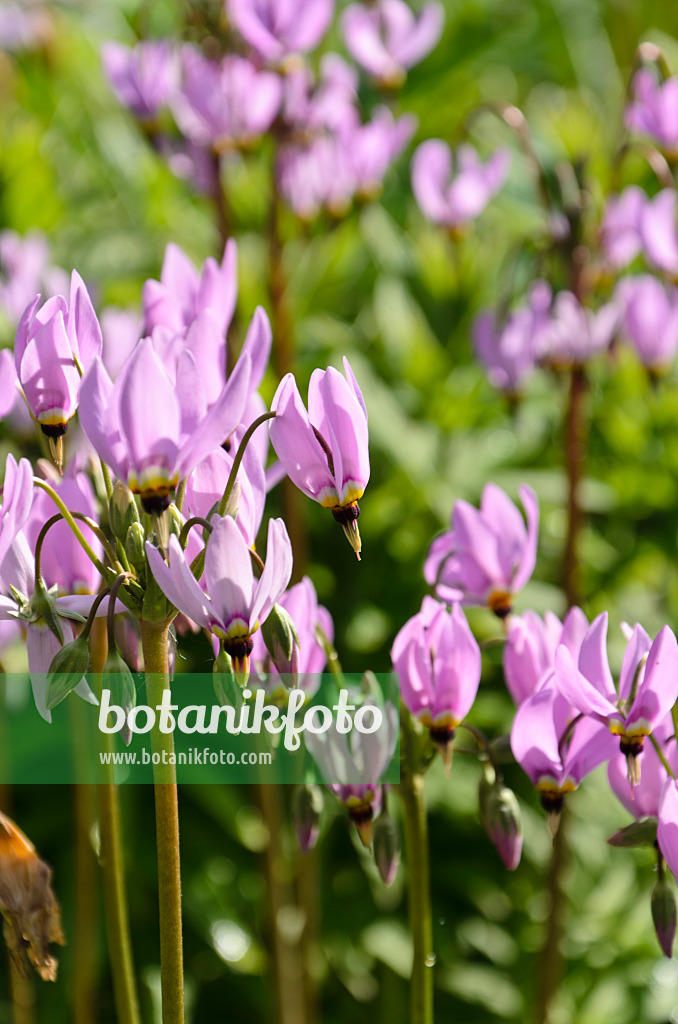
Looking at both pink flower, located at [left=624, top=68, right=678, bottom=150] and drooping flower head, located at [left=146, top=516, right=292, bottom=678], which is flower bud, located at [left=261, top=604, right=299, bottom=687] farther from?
pink flower, located at [left=624, top=68, right=678, bottom=150]

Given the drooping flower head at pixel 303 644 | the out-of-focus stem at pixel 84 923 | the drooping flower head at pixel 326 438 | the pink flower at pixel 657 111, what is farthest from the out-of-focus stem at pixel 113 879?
→ the pink flower at pixel 657 111

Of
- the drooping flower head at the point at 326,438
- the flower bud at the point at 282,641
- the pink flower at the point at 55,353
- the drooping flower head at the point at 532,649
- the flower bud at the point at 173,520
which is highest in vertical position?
the pink flower at the point at 55,353

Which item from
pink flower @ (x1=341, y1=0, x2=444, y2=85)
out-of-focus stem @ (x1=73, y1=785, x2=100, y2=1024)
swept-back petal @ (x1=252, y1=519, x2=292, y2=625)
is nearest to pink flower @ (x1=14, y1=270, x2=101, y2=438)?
swept-back petal @ (x1=252, y1=519, x2=292, y2=625)

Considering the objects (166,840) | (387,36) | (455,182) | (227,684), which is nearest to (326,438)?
(227,684)

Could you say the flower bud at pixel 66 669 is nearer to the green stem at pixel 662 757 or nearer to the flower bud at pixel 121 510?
the flower bud at pixel 121 510

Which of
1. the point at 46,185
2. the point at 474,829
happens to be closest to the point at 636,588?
the point at 474,829

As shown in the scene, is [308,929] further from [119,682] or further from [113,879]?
[119,682]

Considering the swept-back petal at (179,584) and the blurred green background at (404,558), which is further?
the blurred green background at (404,558)
